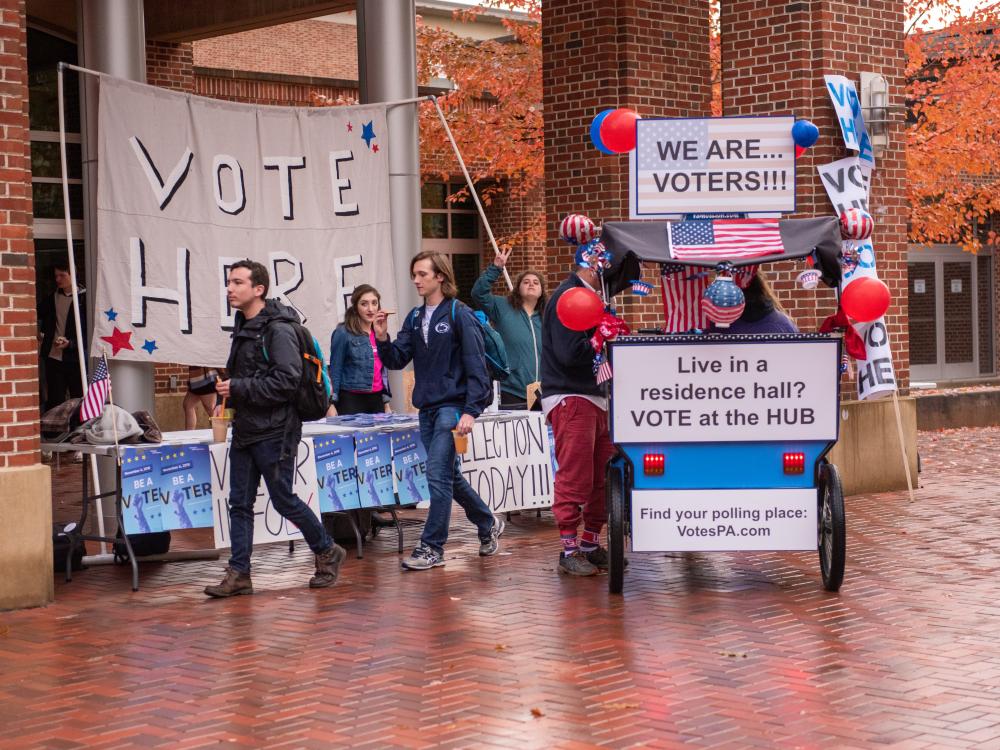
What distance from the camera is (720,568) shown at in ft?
31.0

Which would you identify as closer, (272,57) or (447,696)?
(447,696)

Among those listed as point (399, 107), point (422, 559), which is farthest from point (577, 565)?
point (399, 107)

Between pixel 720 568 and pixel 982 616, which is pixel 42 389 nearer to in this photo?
pixel 720 568

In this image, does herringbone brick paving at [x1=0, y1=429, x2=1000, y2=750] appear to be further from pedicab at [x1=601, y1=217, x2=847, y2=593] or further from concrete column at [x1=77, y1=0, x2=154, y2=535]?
concrete column at [x1=77, y1=0, x2=154, y2=535]

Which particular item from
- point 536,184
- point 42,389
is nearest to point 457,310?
point 42,389

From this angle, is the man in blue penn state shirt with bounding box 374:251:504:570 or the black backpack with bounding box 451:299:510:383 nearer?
the man in blue penn state shirt with bounding box 374:251:504:570

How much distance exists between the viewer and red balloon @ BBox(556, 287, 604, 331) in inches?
328

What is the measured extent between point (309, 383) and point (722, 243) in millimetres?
2483

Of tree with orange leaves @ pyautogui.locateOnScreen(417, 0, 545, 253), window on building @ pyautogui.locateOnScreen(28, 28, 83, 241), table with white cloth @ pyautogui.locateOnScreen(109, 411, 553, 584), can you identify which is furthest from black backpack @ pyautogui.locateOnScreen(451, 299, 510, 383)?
tree with orange leaves @ pyautogui.locateOnScreen(417, 0, 545, 253)

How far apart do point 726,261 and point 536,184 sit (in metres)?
17.3

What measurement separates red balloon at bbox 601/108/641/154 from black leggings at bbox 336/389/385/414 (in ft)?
10.4

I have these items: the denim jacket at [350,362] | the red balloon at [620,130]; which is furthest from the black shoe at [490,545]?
the red balloon at [620,130]

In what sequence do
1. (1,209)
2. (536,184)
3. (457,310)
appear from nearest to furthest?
(1,209) < (457,310) < (536,184)

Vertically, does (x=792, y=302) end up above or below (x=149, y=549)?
above
